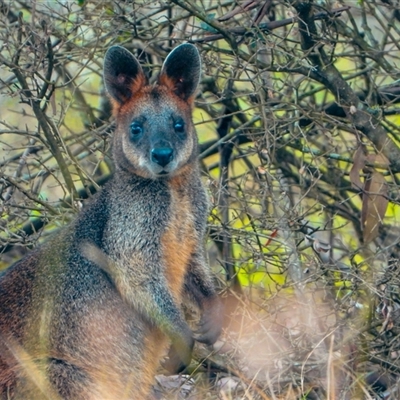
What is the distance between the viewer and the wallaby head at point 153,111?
19.0 ft

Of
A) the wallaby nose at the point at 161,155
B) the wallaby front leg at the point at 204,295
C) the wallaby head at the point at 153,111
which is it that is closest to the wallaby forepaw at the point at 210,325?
the wallaby front leg at the point at 204,295

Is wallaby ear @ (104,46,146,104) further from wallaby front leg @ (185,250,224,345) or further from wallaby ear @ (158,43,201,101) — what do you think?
wallaby front leg @ (185,250,224,345)

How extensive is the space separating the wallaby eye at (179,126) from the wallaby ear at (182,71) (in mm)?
260

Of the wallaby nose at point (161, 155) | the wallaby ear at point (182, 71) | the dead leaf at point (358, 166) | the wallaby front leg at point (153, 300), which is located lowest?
the dead leaf at point (358, 166)

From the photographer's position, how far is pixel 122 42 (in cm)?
720

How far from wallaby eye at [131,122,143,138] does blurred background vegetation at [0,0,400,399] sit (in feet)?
2.62

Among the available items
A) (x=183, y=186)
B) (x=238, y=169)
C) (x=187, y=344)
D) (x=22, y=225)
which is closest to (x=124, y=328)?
(x=187, y=344)

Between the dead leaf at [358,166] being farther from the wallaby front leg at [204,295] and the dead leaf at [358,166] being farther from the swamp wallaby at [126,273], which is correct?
the wallaby front leg at [204,295]

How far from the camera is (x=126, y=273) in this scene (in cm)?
564

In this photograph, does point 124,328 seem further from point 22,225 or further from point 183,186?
point 22,225

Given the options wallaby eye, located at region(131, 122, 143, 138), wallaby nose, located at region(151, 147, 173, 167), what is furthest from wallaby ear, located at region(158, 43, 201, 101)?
wallaby nose, located at region(151, 147, 173, 167)

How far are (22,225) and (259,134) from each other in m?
2.09

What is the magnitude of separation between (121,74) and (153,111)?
35 centimetres

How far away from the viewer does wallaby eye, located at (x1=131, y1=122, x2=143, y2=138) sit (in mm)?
5910
